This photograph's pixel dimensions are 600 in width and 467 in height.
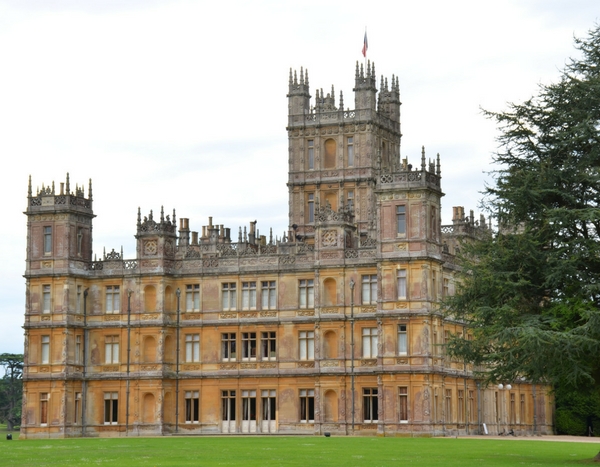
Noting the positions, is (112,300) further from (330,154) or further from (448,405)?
(448,405)

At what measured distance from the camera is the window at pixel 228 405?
72625 millimetres

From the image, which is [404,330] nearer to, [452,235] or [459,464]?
[452,235]

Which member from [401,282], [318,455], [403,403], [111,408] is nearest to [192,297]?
[111,408]

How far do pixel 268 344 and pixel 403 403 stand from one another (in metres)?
9.67

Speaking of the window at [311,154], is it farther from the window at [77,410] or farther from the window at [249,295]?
the window at [77,410]

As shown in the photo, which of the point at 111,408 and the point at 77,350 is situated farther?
the point at 77,350

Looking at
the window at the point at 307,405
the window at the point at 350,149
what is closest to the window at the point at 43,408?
the window at the point at 307,405

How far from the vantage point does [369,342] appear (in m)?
69.1

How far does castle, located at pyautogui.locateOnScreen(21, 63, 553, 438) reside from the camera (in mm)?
67250

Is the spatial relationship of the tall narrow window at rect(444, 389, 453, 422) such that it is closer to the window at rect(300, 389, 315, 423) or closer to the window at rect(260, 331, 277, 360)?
the window at rect(300, 389, 315, 423)

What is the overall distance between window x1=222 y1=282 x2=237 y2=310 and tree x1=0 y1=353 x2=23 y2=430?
1736 inches

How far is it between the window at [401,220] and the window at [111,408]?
20671mm

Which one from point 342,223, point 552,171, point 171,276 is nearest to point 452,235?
point 342,223

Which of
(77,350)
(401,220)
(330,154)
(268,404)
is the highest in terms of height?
(330,154)
